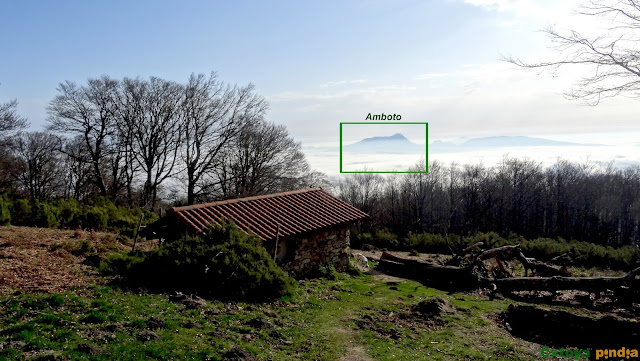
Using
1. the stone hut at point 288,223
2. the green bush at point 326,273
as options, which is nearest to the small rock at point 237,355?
the stone hut at point 288,223

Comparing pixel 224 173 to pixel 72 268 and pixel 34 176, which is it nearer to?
pixel 34 176

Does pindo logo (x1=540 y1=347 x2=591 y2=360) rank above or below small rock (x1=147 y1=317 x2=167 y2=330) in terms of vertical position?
below

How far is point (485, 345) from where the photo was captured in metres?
8.50

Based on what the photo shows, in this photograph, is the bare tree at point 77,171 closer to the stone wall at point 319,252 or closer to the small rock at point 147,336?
the stone wall at point 319,252

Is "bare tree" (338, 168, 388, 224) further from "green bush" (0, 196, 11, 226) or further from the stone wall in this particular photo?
"green bush" (0, 196, 11, 226)

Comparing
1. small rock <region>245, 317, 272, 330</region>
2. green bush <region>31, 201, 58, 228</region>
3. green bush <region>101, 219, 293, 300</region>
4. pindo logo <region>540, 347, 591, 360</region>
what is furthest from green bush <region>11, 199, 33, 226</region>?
pindo logo <region>540, 347, 591, 360</region>

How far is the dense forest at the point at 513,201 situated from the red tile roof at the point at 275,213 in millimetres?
26224

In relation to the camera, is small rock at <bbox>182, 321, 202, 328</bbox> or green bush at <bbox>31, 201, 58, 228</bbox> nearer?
small rock at <bbox>182, 321, 202, 328</bbox>

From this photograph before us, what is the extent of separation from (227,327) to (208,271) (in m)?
2.63

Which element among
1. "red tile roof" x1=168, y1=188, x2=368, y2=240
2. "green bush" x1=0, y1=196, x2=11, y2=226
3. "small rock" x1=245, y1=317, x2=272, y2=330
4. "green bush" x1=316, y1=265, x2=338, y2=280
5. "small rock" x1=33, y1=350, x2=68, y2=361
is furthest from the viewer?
"green bush" x1=0, y1=196, x2=11, y2=226

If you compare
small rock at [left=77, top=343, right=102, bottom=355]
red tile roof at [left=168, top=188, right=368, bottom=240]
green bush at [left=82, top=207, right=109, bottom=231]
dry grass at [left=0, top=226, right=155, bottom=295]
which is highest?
red tile roof at [left=168, top=188, right=368, bottom=240]

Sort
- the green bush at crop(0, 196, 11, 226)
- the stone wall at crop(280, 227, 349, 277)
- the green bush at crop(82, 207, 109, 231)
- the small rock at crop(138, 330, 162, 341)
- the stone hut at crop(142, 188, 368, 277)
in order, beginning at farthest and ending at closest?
the green bush at crop(82, 207, 109, 231)
the green bush at crop(0, 196, 11, 226)
the stone wall at crop(280, 227, 349, 277)
the stone hut at crop(142, 188, 368, 277)
the small rock at crop(138, 330, 162, 341)

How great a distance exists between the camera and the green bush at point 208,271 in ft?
32.7

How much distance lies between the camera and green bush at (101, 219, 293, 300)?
998 centimetres
